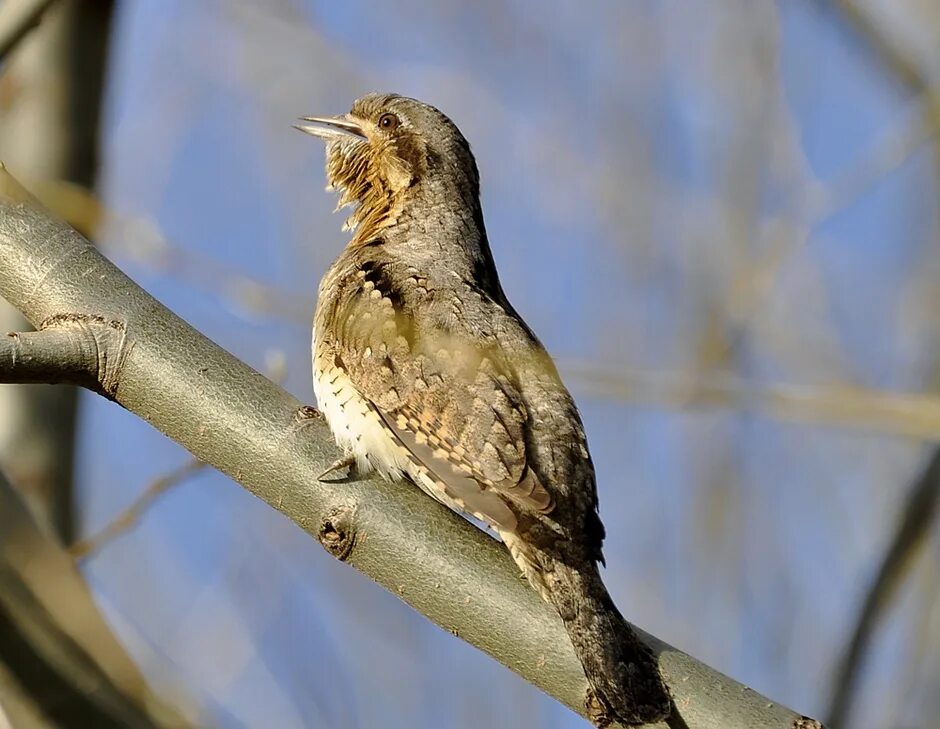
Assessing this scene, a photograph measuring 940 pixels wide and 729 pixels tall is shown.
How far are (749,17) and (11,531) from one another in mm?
5036

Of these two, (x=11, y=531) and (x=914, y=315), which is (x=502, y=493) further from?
(x=914, y=315)

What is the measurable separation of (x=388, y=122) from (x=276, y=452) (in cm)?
197

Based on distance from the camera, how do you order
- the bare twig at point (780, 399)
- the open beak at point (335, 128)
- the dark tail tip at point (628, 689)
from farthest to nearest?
1. the open beak at point (335, 128)
2. the bare twig at point (780, 399)
3. the dark tail tip at point (628, 689)

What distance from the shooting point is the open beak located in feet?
14.9

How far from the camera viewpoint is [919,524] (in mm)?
3033

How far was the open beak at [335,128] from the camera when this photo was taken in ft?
14.9

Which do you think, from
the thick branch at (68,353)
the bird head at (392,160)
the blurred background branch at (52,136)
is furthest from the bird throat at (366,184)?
the thick branch at (68,353)

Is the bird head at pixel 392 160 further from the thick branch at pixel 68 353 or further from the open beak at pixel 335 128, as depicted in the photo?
the thick branch at pixel 68 353

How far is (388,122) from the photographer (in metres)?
4.42

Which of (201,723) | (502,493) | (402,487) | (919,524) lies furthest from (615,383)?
(201,723)

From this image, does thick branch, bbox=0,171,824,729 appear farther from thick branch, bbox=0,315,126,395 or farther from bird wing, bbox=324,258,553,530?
bird wing, bbox=324,258,553,530

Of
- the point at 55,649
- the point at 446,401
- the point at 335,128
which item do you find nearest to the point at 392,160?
the point at 335,128

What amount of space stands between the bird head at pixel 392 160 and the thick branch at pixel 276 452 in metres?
1.51

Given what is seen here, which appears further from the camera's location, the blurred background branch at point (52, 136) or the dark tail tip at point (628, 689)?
the blurred background branch at point (52, 136)
